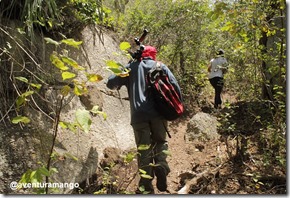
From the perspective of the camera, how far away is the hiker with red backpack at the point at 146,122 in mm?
3586

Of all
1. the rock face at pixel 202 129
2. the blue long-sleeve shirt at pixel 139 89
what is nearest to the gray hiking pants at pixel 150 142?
the blue long-sleeve shirt at pixel 139 89

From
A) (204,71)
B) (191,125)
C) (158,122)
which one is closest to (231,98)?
(204,71)

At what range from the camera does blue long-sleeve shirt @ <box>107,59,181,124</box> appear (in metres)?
3.59

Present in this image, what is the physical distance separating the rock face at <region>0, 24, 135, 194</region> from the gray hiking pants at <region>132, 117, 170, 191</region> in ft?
2.38

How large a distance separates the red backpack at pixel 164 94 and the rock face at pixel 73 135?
2.76ft

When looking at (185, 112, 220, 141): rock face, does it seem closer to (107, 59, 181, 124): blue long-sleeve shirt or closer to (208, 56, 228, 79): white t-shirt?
(208, 56, 228, 79): white t-shirt

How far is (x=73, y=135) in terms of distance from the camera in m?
4.14

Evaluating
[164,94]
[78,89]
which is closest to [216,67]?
[164,94]

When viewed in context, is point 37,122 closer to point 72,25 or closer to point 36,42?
point 36,42

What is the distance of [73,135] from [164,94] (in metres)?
1.37

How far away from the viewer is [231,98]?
8250mm

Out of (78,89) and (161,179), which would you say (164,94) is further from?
(78,89)

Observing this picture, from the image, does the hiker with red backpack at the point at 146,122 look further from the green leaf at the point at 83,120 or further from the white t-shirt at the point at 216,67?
the white t-shirt at the point at 216,67

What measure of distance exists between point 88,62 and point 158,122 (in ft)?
6.46
